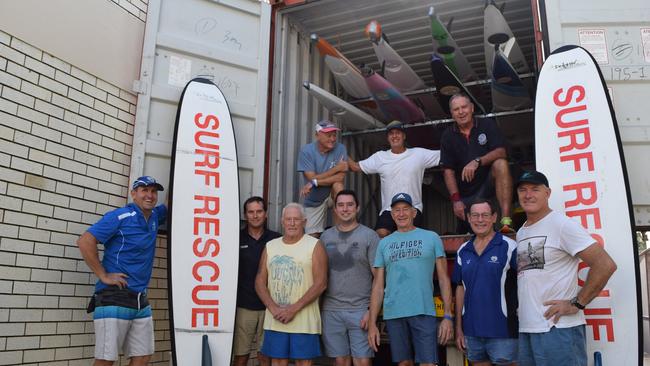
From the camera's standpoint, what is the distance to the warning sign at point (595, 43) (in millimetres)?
4441

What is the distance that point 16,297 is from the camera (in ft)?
11.7

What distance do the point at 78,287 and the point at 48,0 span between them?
7.08 ft

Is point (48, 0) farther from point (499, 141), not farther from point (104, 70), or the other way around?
point (499, 141)

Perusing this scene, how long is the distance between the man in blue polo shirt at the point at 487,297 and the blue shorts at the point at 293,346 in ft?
3.36

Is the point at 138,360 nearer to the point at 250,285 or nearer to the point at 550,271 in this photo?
the point at 250,285

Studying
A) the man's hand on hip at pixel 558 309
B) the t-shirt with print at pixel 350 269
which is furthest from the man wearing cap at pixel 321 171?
the man's hand on hip at pixel 558 309

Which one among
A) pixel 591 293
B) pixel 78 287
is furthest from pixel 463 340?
pixel 78 287

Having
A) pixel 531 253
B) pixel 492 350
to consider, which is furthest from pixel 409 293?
pixel 531 253

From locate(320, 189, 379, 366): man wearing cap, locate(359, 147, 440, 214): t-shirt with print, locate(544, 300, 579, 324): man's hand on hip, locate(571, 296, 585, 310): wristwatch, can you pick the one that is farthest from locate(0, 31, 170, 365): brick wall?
locate(571, 296, 585, 310): wristwatch

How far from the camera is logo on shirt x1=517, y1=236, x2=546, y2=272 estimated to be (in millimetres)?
3186

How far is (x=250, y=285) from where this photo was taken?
14.7ft

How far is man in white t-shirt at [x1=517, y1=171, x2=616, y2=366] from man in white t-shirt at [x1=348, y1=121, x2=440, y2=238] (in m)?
1.56

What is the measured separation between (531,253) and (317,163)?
8.00 ft

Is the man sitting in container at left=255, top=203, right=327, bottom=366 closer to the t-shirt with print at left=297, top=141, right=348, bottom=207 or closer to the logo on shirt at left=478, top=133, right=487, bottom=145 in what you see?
the t-shirt with print at left=297, top=141, right=348, bottom=207
